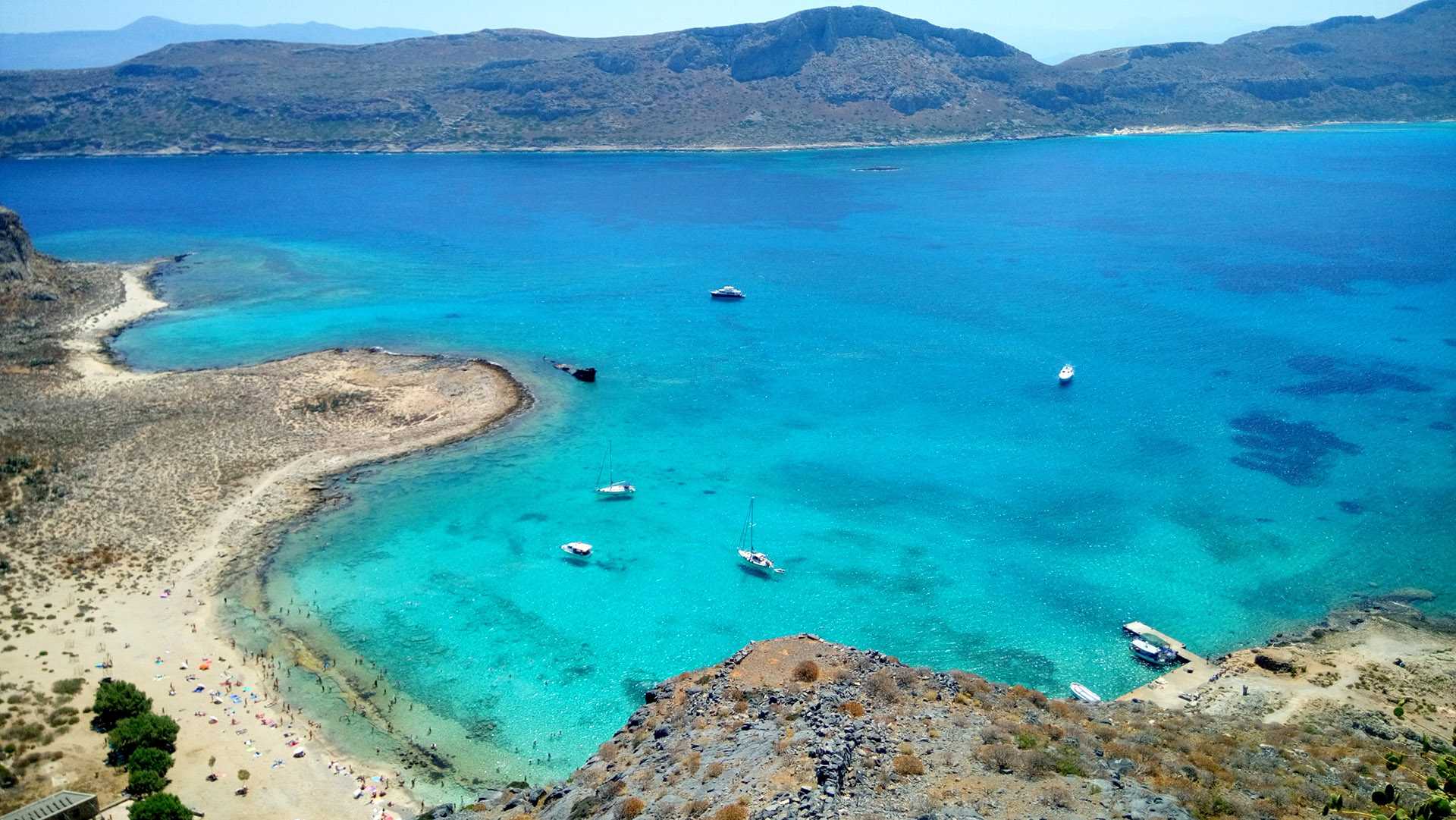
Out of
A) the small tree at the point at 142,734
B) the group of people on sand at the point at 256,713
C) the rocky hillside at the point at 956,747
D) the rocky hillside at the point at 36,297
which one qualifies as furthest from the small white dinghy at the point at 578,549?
the rocky hillside at the point at 36,297

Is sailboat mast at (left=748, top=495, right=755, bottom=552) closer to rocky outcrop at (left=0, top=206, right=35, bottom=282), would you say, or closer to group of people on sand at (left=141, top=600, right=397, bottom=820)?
group of people on sand at (left=141, top=600, right=397, bottom=820)

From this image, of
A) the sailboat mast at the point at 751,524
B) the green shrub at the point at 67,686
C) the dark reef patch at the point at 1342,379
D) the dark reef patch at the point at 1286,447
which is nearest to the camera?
the green shrub at the point at 67,686

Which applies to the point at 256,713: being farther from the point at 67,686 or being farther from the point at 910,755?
the point at 910,755

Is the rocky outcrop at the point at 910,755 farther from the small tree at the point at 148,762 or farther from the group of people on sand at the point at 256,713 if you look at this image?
the small tree at the point at 148,762

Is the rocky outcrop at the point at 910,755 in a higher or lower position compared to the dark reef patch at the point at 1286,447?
higher

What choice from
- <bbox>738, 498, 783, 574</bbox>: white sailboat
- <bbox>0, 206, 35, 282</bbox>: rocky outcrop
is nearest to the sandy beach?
<bbox>0, 206, 35, 282</bbox>: rocky outcrop

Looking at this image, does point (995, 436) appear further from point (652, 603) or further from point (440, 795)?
point (440, 795)

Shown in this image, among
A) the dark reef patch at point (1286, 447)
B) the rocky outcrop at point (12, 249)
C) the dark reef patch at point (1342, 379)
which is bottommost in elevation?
the dark reef patch at point (1286, 447)
